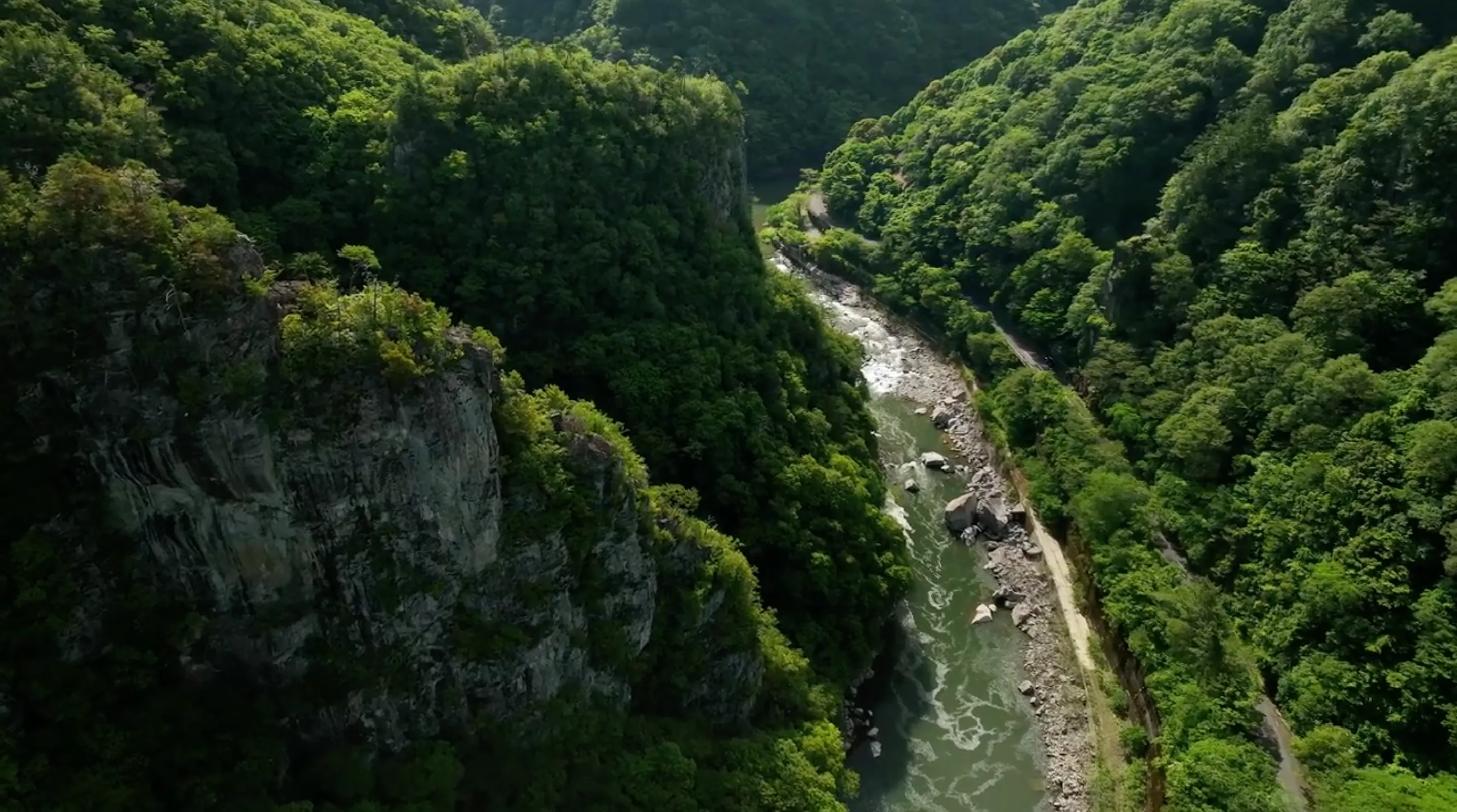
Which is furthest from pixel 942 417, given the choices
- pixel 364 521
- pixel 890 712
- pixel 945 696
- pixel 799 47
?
pixel 799 47

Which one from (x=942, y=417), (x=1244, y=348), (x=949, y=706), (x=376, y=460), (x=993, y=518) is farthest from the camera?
(x=942, y=417)

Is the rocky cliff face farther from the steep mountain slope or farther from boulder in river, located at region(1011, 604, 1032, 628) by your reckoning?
boulder in river, located at region(1011, 604, 1032, 628)

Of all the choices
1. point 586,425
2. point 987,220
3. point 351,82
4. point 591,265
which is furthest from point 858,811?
point 987,220

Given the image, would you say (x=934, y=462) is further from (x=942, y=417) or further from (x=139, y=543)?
(x=139, y=543)

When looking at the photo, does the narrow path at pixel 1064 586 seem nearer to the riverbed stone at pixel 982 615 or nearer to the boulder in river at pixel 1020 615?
the boulder in river at pixel 1020 615

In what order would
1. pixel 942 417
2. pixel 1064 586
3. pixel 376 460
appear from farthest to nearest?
pixel 942 417 < pixel 1064 586 < pixel 376 460

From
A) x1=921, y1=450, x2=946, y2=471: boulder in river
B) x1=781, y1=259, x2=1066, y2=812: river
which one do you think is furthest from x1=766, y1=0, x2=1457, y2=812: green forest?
x1=781, y1=259, x2=1066, y2=812: river
